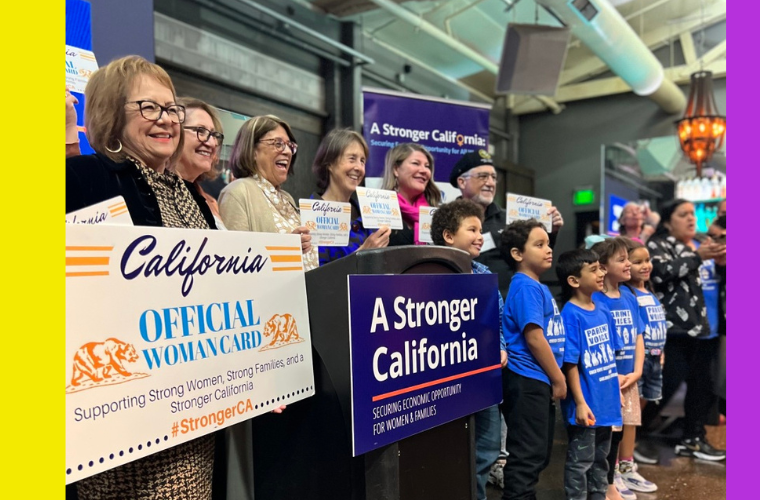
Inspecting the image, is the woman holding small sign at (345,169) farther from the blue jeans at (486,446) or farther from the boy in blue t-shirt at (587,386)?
the boy in blue t-shirt at (587,386)

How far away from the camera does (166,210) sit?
1.29 m

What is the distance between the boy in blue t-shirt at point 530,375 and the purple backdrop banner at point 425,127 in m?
2.13

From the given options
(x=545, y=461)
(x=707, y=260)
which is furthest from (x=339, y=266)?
(x=707, y=260)

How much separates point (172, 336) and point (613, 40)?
633 centimetres

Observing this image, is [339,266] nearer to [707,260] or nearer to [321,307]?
[321,307]

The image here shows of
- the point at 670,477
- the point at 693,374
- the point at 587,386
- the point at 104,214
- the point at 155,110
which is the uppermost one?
the point at 155,110

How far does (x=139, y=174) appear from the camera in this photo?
1255 mm

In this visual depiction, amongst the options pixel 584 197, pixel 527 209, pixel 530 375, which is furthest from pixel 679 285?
pixel 584 197

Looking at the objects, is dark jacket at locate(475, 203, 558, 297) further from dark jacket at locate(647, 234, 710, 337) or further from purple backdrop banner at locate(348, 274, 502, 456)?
dark jacket at locate(647, 234, 710, 337)

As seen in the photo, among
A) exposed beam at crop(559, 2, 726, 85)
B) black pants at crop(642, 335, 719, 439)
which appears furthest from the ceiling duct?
black pants at crop(642, 335, 719, 439)

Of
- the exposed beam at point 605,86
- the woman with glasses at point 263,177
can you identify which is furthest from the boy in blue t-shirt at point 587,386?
the exposed beam at point 605,86

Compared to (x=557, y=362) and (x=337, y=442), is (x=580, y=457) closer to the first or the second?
(x=557, y=362)

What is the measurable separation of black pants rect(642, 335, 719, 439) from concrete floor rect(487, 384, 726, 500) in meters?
0.23

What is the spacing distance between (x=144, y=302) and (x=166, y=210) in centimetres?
30
